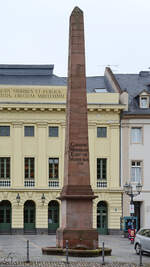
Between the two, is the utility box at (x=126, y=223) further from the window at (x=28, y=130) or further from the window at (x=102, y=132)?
the window at (x=28, y=130)

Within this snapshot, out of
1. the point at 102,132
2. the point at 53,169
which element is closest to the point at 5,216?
the point at 53,169

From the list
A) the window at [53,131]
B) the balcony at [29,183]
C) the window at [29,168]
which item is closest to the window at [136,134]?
the window at [53,131]

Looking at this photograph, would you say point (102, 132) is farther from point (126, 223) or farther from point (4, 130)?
point (4, 130)

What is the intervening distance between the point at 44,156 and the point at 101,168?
4.66 metres

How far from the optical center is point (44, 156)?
54438 mm

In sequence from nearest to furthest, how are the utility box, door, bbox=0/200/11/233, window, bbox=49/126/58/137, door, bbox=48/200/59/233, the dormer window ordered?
the utility box → door, bbox=0/200/11/233 → door, bbox=48/200/59/233 → window, bbox=49/126/58/137 → the dormer window

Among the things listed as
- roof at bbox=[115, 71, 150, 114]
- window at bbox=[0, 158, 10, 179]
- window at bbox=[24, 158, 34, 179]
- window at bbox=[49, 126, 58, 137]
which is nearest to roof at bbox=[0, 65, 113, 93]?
roof at bbox=[115, 71, 150, 114]

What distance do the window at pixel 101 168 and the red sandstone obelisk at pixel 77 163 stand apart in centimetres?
2451

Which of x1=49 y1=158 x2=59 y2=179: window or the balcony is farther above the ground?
x1=49 y1=158 x2=59 y2=179: window

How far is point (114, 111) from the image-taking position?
54844 mm

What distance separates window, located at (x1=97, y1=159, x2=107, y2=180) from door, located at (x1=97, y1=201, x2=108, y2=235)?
2137 mm

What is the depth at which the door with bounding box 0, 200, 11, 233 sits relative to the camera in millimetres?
53844

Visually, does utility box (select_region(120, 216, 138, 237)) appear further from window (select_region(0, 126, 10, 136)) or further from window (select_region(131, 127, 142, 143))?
window (select_region(0, 126, 10, 136))

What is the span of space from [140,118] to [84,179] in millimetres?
26322
